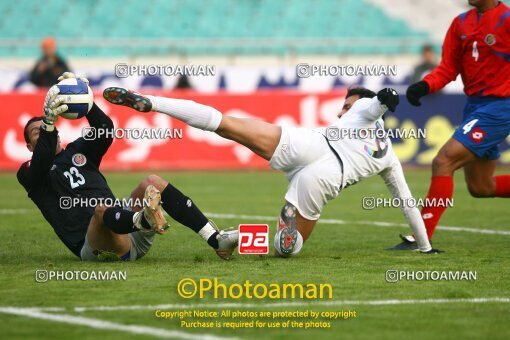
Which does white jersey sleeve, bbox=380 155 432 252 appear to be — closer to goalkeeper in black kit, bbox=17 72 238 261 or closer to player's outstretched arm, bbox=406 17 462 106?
player's outstretched arm, bbox=406 17 462 106

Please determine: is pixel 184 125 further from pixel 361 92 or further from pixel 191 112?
pixel 191 112

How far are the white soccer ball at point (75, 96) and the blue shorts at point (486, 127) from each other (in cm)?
344

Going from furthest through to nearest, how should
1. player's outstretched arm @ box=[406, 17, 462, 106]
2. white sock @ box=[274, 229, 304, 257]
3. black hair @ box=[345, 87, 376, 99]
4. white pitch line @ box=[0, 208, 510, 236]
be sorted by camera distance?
white pitch line @ box=[0, 208, 510, 236] → player's outstretched arm @ box=[406, 17, 462, 106] → black hair @ box=[345, 87, 376, 99] → white sock @ box=[274, 229, 304, 257]

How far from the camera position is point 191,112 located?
755cm

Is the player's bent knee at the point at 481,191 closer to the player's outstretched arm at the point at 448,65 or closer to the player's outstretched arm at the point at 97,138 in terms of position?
the player's outstretched arm at the point at 448,65

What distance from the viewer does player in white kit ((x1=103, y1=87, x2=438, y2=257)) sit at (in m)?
7.65

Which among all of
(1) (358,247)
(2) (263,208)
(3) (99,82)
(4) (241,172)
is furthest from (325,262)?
(3) (99,82)

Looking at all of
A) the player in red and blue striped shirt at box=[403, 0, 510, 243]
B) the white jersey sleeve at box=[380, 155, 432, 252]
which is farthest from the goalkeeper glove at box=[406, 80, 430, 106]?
the white jersey sleeve at box=[380, 155, 432, 252]

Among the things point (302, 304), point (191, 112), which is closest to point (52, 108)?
point (191, 112)

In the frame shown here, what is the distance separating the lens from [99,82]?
22.3 metres

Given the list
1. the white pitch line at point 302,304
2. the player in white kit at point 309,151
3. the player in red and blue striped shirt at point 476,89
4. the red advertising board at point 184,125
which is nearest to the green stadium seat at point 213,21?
the red advertising board at point 184,125

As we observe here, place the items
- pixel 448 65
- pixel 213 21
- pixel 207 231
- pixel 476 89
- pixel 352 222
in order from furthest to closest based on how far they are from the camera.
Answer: pixel 213 21, pixel 352 222, pixel 448 65, pixel 476 89, pixel 207 231

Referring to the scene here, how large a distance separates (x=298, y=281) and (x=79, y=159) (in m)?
2.19

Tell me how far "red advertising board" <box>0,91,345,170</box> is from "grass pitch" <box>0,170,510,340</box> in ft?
19.8
